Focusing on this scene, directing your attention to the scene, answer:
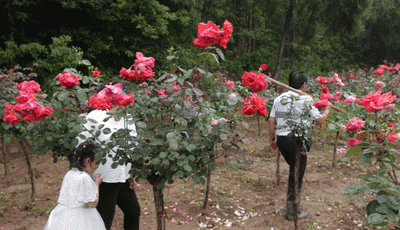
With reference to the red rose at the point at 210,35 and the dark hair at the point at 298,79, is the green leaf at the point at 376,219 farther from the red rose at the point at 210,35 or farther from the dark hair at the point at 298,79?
the dark hair at the point at 298,79

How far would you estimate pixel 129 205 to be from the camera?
8.10ft

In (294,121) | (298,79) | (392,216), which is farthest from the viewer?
(298,79)

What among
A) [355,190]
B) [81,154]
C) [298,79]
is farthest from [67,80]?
[298,79]

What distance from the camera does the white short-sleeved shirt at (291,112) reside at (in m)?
2.82

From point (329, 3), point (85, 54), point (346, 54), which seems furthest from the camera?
point (346, 54)

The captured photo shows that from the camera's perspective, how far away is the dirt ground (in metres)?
3.44

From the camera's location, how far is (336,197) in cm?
401

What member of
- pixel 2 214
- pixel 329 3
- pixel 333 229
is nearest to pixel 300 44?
pixel 329 3

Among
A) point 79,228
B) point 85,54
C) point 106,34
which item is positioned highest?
point 106,34

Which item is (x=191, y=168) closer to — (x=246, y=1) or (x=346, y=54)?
(x=246, y=1)

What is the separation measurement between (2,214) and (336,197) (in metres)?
4.15

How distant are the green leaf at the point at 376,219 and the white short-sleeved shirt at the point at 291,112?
60.1 inches

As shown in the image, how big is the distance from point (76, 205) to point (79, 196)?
76 mm

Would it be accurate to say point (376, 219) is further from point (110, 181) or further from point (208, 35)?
point (110, 181)
